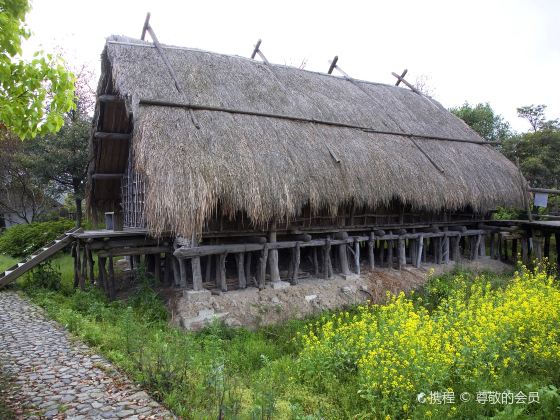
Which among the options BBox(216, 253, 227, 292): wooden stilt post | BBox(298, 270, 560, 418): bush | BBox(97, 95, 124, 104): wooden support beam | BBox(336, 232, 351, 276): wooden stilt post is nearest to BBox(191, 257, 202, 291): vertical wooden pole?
BBox(216, 253, 227, 292): wooden stilt post

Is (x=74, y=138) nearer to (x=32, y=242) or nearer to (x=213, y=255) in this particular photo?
(x=32, y=242)

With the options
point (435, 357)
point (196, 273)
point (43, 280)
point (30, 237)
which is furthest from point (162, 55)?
point (30, 237)

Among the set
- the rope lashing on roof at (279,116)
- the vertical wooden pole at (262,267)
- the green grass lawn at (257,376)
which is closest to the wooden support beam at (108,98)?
the rope lashing on roof at (279,116)

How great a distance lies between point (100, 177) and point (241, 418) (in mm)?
9860

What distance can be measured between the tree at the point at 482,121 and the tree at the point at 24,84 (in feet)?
69.7

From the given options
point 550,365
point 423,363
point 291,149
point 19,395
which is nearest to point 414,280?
point 291,149

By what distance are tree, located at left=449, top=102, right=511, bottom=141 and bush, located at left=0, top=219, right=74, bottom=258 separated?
19.3m

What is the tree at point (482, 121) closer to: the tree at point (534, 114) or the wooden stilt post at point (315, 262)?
the tree at point (534, 114)

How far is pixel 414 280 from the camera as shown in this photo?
1159cm

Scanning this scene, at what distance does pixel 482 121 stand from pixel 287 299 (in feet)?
56.9

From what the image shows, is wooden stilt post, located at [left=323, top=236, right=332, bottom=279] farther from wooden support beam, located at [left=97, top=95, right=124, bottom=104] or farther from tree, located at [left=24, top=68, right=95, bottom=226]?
tree, located at [left=24, top=68, right=95, bottom=226]

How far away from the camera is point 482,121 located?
70.7 feet

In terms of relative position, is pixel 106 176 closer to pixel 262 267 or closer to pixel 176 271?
pixel 176 271

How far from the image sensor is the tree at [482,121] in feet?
70.3
